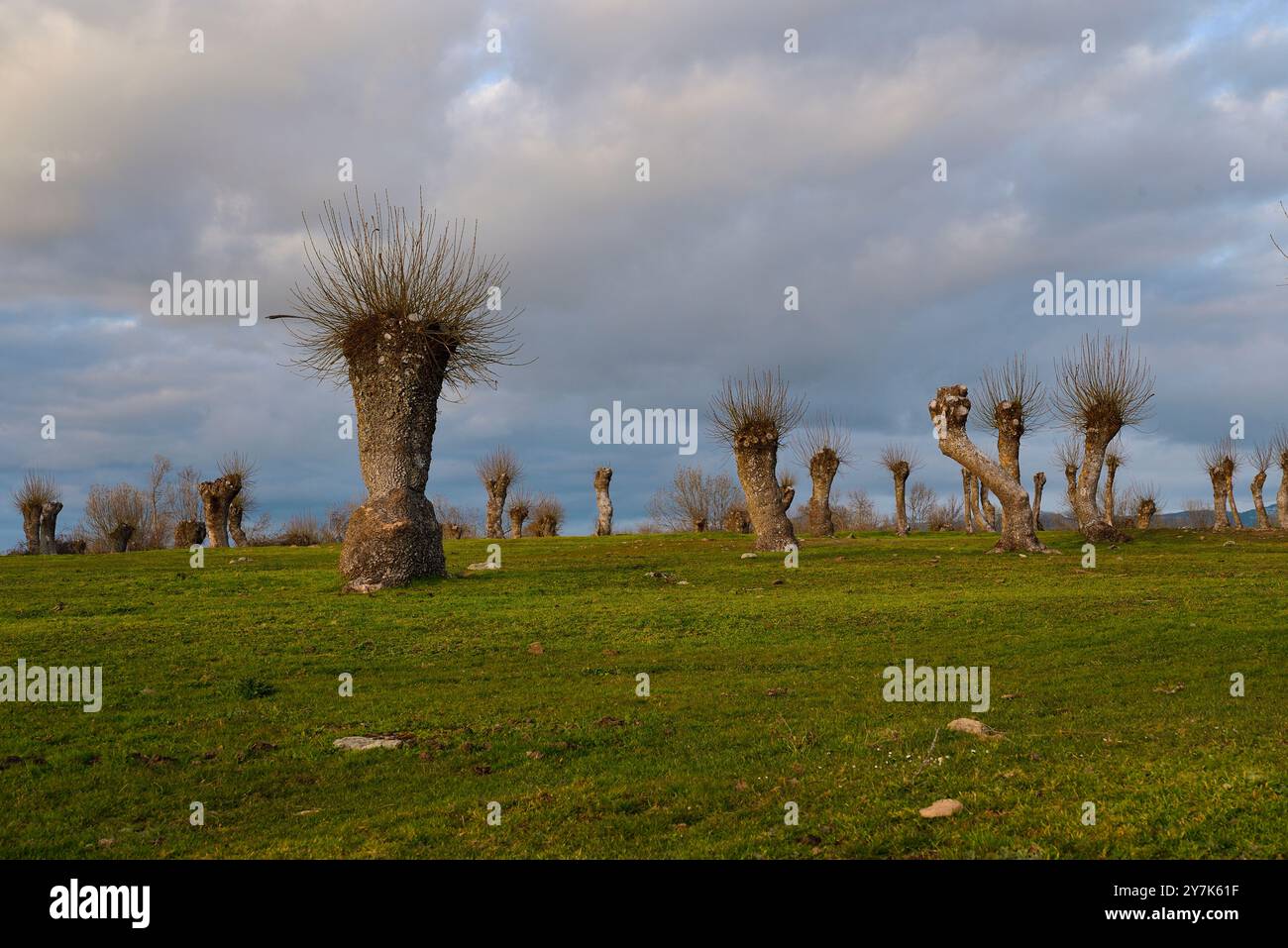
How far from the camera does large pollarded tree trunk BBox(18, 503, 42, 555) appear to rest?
78875mm

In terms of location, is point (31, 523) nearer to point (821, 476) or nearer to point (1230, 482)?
point (821, 476)

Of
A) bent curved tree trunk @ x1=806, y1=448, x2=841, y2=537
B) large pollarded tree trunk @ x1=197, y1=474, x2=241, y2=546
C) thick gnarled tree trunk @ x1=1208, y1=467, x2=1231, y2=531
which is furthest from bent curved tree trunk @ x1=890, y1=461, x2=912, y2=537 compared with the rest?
large pollarded tree trunk @ x1=197, y1=474, x2=241, y2=546

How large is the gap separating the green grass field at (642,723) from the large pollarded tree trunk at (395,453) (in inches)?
99.2

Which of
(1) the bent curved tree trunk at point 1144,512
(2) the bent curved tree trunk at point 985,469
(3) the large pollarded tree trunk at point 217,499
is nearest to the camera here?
(2) the bent curved tree trunk at point 985,469

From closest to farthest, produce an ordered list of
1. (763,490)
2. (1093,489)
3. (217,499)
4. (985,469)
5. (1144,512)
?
(985,469) → (763,490) → (1093,489) → (217,499) → (1144,512)

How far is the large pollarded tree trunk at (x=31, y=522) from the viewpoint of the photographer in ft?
259

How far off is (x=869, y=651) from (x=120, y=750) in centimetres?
1501

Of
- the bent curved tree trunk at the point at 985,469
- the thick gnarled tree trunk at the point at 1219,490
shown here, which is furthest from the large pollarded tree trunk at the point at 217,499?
the thick gnarled tree trunk at the point at 1219,490

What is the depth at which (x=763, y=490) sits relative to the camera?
47156mm

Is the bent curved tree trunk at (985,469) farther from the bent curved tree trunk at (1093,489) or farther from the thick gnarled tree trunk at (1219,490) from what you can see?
the thick gnarled tree trunk at (1219,490)

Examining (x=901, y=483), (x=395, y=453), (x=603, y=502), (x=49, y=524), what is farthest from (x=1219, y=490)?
(x=49, y=524)

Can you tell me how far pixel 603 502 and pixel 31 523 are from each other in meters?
51.0

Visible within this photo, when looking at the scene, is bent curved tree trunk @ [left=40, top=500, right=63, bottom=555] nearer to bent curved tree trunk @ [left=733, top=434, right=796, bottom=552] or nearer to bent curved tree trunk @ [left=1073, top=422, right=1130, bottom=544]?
bent curved tree trunk @ [left=733, top=434, right=796, bottom=552]
